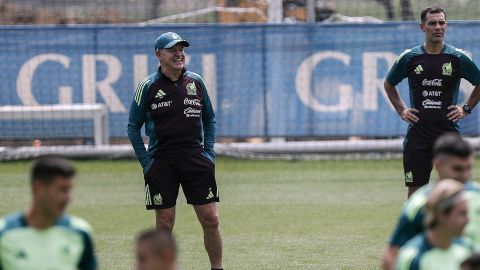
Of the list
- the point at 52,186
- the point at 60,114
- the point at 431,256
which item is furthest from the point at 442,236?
the point at 60,114

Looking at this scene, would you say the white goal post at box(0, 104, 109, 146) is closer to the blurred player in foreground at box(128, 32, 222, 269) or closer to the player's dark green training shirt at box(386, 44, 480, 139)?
the blurred player in foreground at box(128, 32, 222, 269)

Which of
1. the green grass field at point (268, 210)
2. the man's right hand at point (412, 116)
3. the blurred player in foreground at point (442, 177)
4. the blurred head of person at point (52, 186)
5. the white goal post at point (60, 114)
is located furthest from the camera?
the white goal post at point (60, 114)

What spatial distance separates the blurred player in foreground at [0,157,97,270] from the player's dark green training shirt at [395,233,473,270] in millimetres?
1781

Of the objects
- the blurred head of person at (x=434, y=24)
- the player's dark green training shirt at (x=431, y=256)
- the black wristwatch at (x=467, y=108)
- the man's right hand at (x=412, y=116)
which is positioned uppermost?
the blurred head of person at (x=434, y=24)

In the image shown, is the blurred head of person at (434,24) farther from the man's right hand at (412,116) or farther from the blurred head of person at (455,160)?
the blurred head of person at (455,160)

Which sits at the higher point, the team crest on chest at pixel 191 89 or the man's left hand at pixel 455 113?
the team crest on chest at pixel 191 89

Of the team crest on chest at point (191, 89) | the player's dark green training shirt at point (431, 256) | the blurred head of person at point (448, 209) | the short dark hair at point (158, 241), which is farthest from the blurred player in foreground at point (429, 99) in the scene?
the short dark hair at point (158, 241)

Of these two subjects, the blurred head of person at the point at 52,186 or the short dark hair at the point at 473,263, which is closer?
the short dark hair at the point at 473,263

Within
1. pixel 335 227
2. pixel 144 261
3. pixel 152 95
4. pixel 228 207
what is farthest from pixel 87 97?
pixel 144 261

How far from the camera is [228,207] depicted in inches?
577

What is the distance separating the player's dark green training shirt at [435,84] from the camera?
10.4 meters

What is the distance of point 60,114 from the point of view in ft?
63.8

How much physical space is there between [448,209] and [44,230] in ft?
7.03

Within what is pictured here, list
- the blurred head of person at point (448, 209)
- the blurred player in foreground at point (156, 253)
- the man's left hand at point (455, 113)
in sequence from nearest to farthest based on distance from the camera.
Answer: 1. the blurred player in foreground at point (156, 253)
2. the blurred head of person at point (448, 209)
3. the man's left hand at point (455, 113)
